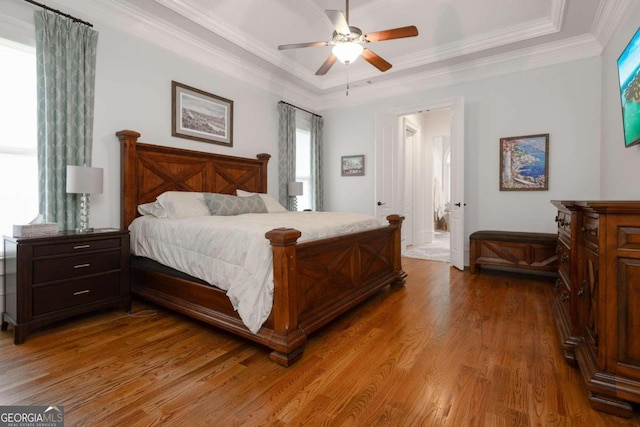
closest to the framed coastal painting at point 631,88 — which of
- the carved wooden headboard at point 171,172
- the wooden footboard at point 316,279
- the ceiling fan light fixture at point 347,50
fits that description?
the ceiling fan light fixture at point 347,50

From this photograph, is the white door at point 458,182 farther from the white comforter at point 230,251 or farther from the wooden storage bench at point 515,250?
the white comforter at point 230,251

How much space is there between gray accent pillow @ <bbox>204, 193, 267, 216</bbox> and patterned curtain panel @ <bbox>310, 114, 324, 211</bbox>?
6.55 feet

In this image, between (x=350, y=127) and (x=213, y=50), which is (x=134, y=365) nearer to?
(x=213, y=50)

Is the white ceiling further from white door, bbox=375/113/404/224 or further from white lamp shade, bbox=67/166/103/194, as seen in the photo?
white lamp shade, bbox=67/166/103/194

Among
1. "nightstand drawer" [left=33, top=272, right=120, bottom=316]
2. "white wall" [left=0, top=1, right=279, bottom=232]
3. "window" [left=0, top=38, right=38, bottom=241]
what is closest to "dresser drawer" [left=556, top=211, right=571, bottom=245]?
"nightstand drawer" [left=33, top=272, right=120, bottom=316]

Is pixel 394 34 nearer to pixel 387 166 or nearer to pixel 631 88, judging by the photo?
pixel 631 88

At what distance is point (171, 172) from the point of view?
3.64 metres

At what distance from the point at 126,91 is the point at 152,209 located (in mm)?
1275

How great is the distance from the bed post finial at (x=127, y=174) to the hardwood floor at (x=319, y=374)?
100 cm

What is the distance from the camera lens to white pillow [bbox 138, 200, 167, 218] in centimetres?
318

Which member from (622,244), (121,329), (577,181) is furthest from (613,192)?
(121,329)

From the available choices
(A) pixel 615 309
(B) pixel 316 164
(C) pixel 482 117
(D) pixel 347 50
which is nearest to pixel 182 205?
(D) pixel 347 50

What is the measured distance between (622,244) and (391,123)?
4149 mm

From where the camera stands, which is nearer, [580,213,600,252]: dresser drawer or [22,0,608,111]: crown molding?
[580,213,600,252]: dresser drawer
